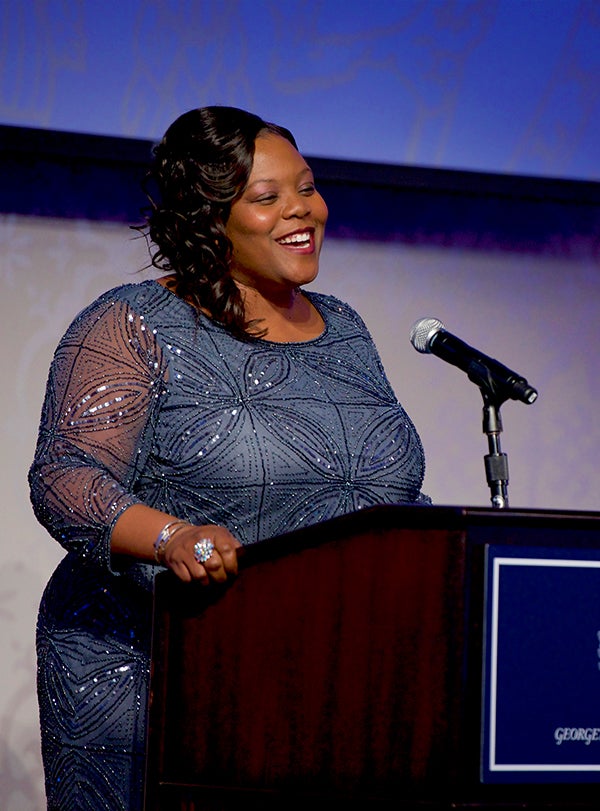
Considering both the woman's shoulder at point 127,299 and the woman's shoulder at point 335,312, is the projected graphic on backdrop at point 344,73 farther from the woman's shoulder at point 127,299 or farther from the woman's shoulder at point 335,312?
the woman's shoulder at point 127,299

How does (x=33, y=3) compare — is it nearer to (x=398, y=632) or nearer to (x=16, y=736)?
(x=16, y=736)

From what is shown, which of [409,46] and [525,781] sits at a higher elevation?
[409,46]

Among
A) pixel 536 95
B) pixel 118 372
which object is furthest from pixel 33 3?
pixel 118 372

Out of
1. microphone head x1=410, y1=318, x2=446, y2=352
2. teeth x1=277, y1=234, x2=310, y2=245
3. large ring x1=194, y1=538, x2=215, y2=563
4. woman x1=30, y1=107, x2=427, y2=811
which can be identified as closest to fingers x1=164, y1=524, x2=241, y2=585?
large ring x1=194, y1=538, x2=215, y2=563

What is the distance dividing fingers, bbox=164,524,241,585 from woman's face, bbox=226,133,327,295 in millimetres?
709

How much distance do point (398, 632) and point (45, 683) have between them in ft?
2.58

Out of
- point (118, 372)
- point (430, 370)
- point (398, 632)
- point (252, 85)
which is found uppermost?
point (252, 85)

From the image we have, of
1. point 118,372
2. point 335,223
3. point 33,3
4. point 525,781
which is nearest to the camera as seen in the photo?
point 525,781

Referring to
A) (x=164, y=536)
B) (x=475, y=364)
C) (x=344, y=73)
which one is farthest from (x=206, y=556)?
(x=344, y=73)

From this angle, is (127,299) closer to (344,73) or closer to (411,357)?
(344,73)

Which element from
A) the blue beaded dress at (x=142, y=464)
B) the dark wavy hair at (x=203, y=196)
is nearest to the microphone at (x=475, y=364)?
the blue beaded dress at (x=142, y=464)

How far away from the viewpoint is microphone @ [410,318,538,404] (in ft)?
5.09

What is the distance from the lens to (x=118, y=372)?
1.72m

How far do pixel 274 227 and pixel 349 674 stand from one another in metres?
0.94
